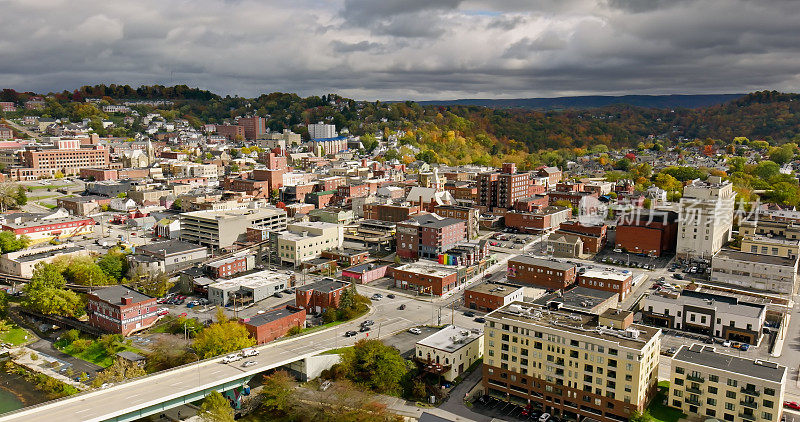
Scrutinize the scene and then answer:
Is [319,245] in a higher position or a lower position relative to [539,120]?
lower

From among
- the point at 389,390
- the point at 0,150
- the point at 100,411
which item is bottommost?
the point at 389,390

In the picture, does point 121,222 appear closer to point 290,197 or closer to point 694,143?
point 290,197

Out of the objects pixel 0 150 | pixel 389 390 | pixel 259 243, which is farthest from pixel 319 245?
pixel 0 150

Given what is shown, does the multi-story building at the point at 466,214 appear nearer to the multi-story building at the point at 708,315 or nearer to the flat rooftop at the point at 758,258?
the flat rooftop at the point at 758,258

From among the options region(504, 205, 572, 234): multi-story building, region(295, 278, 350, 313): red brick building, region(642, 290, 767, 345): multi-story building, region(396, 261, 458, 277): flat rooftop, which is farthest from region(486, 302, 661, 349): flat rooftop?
region(504, 205, 572, 234): multi-story building

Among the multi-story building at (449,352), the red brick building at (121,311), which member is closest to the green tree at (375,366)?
the multi-story building at (449,352)
